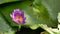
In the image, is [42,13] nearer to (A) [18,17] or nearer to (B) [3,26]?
(A) [18,17]

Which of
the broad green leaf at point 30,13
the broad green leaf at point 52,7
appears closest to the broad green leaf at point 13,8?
the broad green leaf at point 30,13

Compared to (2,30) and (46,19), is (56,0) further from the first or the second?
(2,30)

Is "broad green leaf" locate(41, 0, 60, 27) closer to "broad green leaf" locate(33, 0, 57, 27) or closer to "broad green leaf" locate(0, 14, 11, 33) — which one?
"broad green leaf" locate(33, 0, 57, 27)

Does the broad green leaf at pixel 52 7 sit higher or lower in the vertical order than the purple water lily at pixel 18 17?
higher

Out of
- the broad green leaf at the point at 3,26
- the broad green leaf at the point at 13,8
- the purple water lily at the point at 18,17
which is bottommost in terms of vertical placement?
the broad green leaf at the point at 3,26

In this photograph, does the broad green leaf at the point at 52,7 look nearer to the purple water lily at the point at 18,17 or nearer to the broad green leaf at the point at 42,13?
the broad green leaf at the point at 42,13

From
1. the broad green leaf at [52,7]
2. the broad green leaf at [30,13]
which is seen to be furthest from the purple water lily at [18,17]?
A: the broad green leaf at [52,7]

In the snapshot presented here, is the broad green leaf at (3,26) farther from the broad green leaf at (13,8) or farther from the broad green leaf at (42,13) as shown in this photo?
the broad green leaf at (42,13)

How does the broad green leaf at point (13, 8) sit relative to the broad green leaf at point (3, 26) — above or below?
above
